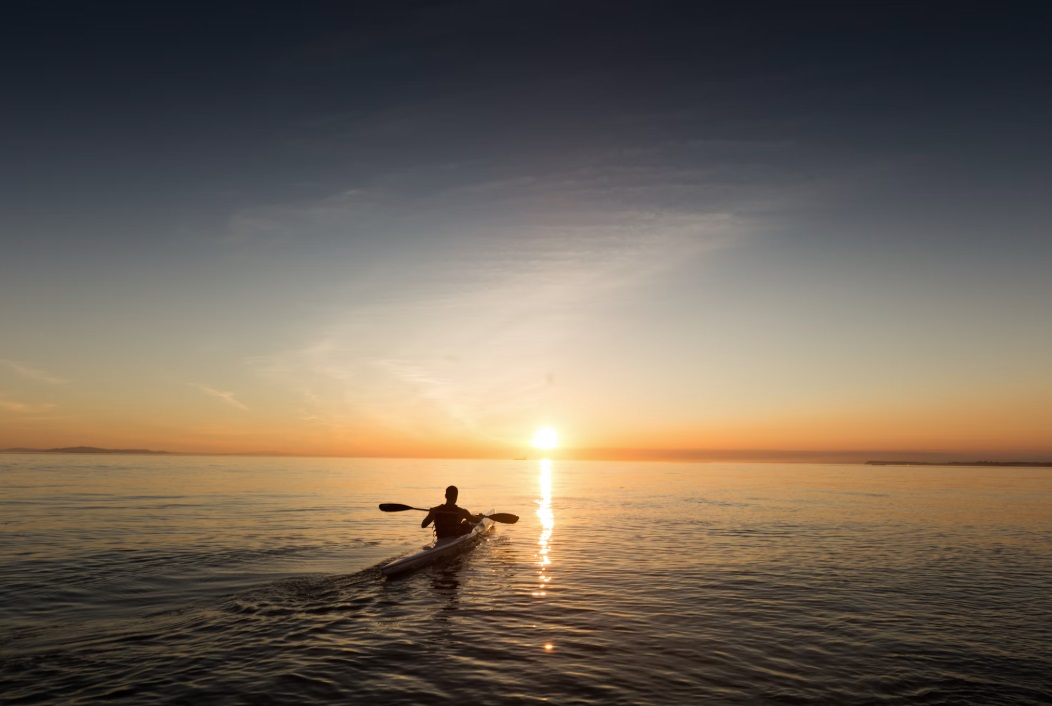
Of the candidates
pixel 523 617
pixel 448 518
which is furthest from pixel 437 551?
pixel 523 617

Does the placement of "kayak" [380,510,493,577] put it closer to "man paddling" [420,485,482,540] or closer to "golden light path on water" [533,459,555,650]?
"man paddling" [420,485,482,540]

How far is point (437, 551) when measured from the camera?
28.8 m

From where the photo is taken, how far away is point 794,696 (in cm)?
1268

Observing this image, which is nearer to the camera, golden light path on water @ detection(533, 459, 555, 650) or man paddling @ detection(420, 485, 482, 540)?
golden light path on water @ detection(533, 459, 555, 650)

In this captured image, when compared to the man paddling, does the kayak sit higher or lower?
lower

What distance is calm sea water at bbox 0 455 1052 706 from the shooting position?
42.7ft

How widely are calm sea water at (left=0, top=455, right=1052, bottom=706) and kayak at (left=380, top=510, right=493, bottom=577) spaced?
634 mm

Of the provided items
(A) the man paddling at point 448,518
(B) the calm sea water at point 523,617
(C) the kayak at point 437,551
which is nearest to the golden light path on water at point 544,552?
(B) the calm sea water at point 523,617

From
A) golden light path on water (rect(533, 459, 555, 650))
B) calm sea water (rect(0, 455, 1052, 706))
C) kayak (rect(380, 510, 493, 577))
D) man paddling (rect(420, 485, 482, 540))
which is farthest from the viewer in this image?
man paddling (rect(420, 485, 482, 540))

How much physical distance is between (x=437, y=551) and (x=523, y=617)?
10668mm

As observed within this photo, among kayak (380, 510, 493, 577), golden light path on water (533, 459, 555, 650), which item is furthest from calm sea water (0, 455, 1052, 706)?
kayak (380, 510, 493, 577)

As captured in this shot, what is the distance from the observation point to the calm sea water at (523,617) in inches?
512

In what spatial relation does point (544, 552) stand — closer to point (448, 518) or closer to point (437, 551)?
point (448, 518)

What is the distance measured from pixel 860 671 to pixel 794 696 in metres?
2.84
